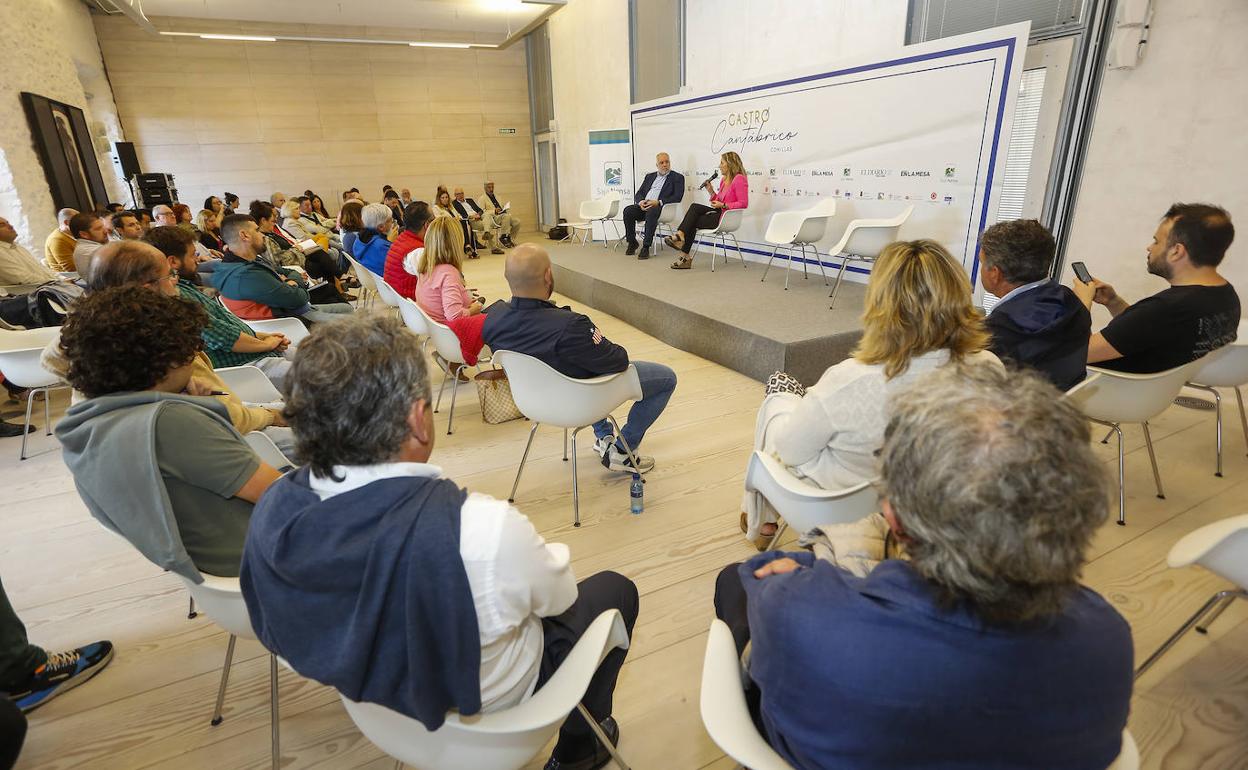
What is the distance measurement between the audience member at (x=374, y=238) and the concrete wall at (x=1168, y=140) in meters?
5.32

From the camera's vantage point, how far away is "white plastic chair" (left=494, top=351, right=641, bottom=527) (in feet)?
7.54

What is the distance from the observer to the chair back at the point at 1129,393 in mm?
2211

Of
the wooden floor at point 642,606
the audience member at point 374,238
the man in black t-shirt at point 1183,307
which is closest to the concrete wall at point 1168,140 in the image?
the wooden floor at point 642,606

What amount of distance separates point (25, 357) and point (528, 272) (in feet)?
8.97

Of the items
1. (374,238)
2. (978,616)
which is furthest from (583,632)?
(374,238)

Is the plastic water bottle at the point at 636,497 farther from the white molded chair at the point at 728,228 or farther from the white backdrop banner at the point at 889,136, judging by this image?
the white molded chair at the point at 728,228

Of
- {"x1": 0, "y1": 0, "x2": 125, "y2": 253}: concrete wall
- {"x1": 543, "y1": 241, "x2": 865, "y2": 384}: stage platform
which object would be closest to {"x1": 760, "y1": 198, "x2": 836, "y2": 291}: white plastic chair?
{"x1": 543, "y1": 241, "x2": 865, "y2": 384}: stage platform

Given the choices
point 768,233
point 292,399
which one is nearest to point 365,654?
point 292,399

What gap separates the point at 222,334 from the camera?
2.63 meters

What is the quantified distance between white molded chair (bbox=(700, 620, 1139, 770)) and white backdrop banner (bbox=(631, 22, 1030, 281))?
4.49 metres

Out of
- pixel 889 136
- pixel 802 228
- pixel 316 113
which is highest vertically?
pixel 316 113

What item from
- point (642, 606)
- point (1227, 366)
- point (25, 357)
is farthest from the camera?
point (25, 357)

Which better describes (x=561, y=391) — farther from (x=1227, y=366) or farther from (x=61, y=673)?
(x=1227, y=366)

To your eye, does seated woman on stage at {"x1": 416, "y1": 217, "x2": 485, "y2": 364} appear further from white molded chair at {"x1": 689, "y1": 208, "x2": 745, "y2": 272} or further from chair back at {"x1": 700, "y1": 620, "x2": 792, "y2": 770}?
white molded chair at {"x1": 689, "y1": 208, "x2": 745, "y2": 272}
